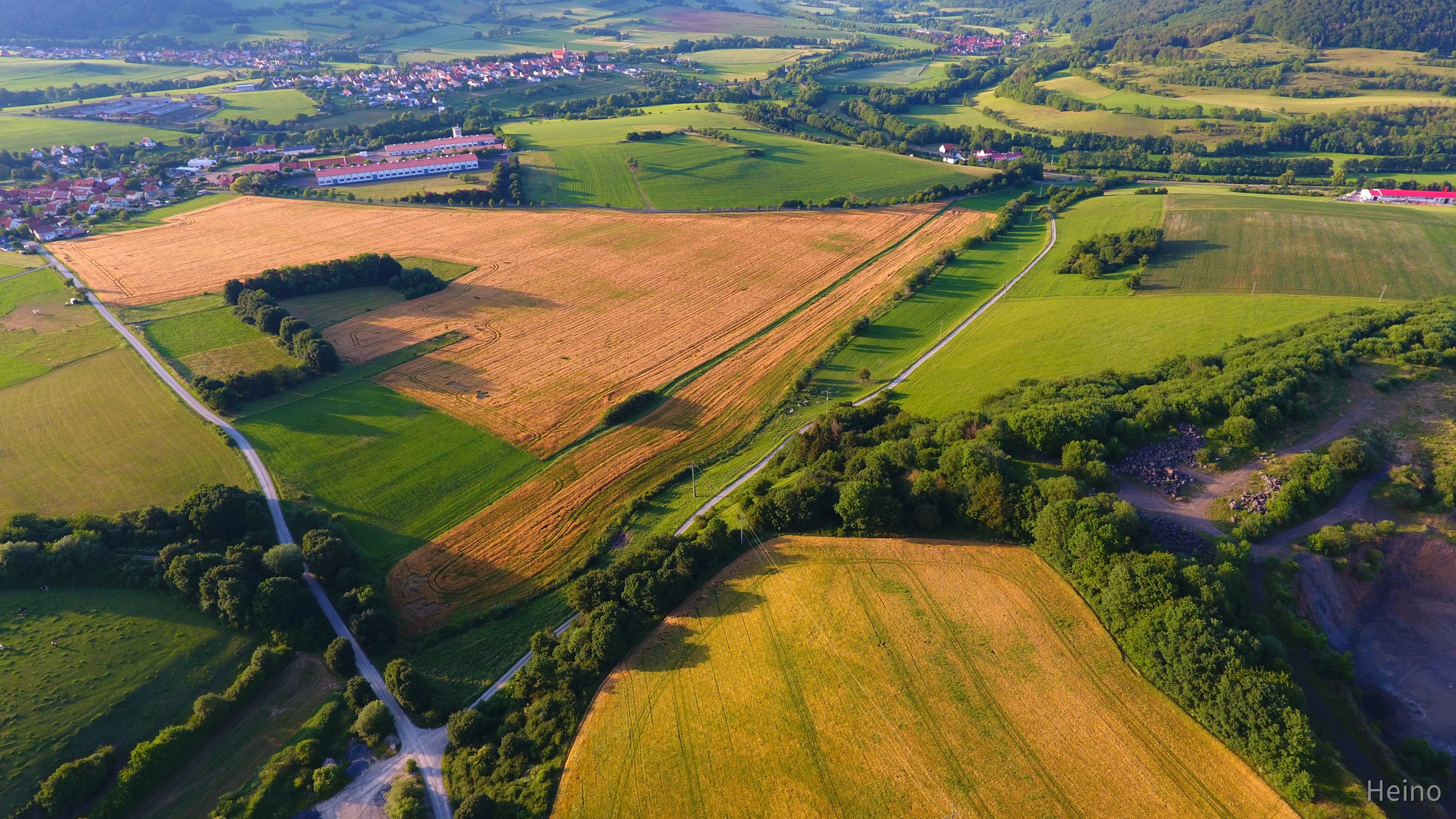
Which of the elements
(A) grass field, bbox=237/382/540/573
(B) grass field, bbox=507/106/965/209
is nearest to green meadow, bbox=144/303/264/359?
(A) grass field, bbox=237/382/540/573

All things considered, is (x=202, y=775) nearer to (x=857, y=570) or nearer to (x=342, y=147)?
(x=857, y=570)

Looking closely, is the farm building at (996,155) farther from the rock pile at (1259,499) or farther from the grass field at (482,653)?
the grass field at (482,653)

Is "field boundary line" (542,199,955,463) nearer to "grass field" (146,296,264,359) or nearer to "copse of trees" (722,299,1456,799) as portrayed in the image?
"copse of trees" (722,299,1456,799)

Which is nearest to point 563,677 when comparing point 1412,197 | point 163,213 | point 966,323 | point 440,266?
point 966,323

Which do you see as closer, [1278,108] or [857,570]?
[857,570]

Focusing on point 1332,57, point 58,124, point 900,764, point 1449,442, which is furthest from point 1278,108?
point 58,124

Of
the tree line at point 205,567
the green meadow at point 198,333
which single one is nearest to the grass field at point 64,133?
the green meadow at point 198,333
